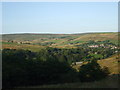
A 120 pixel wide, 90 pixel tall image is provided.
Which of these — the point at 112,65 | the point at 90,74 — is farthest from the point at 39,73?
the point at 112,65

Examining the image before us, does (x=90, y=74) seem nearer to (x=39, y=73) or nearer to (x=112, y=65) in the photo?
(x=39, y=73)

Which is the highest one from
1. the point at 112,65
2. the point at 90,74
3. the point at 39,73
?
the point at 39,73

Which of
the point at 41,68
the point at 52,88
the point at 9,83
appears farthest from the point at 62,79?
the point at 9,83

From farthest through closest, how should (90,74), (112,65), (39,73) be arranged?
(112,65) → (90,74) → (39,73)

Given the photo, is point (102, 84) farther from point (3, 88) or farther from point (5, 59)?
point (5, 59)

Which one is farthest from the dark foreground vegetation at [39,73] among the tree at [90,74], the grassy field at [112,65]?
the grassy field at [112,65]

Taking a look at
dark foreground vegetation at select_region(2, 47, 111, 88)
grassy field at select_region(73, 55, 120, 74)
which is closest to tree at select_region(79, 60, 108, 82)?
dark foreground vegetation at select_region(2, 47, 111, 88)

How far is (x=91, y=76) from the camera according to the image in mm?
11492

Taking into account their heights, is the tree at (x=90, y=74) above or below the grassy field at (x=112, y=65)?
above

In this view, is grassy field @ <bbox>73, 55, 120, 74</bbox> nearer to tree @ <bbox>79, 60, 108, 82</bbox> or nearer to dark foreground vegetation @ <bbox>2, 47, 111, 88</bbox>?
tree @ <bbox>79, 60, 108, 82</bbox>

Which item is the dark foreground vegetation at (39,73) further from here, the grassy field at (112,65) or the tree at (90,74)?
the grassy field at (112,65)

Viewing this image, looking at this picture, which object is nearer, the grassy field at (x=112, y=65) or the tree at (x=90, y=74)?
the tree at (x=90, y=74)

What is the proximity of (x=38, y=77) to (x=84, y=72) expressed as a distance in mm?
3041

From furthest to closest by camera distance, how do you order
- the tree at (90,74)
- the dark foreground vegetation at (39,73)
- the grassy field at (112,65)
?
the grassy field at (112,65)
the tree at (90,74)
the dark foreground vegetation at (39,73)
